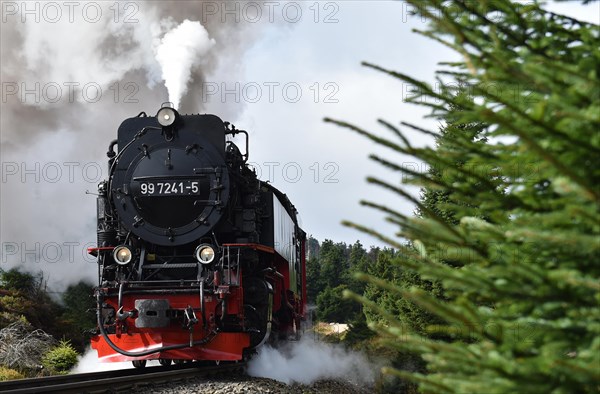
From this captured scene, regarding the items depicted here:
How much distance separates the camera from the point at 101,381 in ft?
27.7

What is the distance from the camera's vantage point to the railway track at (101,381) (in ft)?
25.8

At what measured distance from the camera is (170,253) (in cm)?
1191

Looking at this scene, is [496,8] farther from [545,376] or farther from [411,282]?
[411,282]

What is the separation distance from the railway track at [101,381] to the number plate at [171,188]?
111 inches

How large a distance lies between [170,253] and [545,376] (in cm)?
1022

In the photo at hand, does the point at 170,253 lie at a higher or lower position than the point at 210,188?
lower

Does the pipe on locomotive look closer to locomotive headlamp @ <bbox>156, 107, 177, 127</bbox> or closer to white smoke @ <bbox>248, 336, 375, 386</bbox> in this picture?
white smoke @ <bbox>248, 336, 375, 386</bbox>

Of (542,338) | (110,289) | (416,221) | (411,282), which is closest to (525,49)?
(416,221)

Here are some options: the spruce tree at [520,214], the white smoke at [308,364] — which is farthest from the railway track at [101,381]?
the spruce tree at [520,214]

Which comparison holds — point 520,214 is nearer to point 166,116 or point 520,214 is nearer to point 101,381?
point 101,381

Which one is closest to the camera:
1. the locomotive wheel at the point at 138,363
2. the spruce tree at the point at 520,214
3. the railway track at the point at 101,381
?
the spruce tree at the point at 520,214

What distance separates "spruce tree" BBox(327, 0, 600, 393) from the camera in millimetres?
2100

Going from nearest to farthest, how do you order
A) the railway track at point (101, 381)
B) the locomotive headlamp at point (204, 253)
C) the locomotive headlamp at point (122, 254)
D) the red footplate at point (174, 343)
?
the railway track at point (101, 381), the red footplate at point (174, 343), the locomotive headlamp at point (204, 253), the locomotive headlamp at point (122, 254)

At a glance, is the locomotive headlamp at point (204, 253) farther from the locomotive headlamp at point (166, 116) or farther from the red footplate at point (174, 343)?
the locomotive headlamp at point (166, 116)
